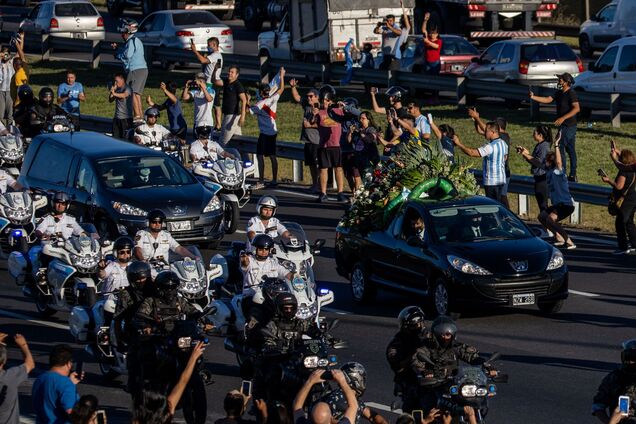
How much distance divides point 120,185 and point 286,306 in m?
9.86

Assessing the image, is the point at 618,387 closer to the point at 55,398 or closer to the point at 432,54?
the point at 55,398

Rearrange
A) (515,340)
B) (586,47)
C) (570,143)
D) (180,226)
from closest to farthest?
(515,340) < (180,226) < (570,143) < (586,47)

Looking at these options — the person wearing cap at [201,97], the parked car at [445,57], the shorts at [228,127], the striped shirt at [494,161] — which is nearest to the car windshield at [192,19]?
the parked car at [445,57]

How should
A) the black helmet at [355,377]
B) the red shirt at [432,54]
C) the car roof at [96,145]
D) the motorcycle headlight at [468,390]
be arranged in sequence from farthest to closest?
the red shirt at [432,54] → the car roof at [96,145] → the motorcycle headlight at [468,390] → the black helmet at [355,377]

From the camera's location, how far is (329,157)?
26234mm

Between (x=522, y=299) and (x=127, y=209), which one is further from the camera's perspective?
(x=127, y=209)

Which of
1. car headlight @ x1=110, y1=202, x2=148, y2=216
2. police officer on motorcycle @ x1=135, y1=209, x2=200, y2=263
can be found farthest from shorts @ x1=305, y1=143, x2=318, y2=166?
police officer on motorcycle @ x1=135, y1=209, x2=200, y2=263

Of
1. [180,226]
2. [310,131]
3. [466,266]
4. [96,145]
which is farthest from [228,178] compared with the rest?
[466,266]

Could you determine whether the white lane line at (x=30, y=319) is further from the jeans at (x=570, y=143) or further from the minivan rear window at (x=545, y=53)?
the minivan rear window at (x=545, y=53)

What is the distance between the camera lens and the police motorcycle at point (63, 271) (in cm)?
1831

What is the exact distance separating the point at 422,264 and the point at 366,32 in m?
22.7

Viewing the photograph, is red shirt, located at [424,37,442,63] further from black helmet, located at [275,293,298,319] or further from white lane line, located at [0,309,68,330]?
black helmet, located at [275,293,298,319]

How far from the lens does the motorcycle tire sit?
13.3 m

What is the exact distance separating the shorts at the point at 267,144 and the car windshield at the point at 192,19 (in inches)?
657
